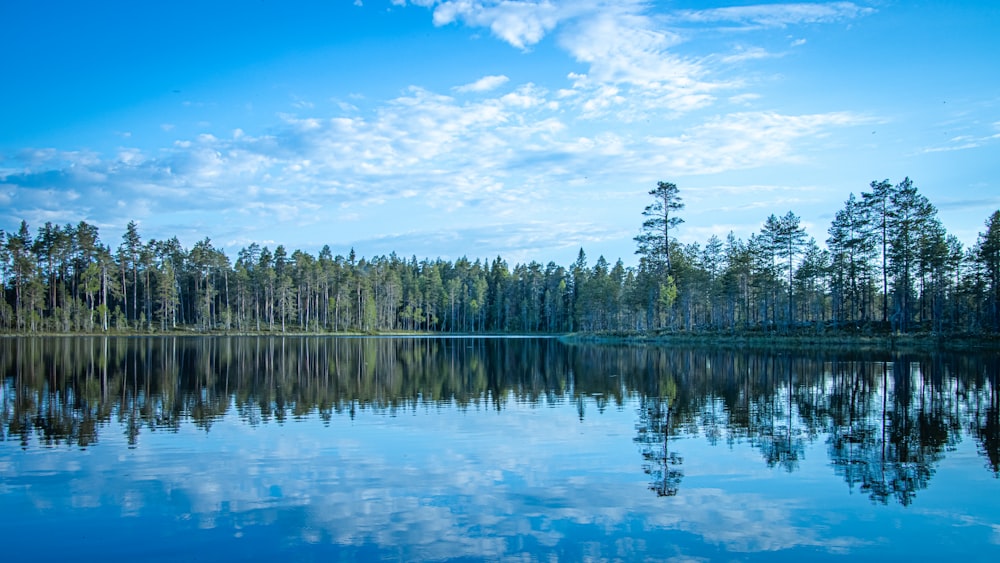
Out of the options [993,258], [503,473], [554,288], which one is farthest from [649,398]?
[554,288]

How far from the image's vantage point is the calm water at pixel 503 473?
10266mm

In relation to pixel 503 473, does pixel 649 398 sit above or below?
below

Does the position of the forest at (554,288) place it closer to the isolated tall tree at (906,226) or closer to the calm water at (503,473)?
the isolated tall tree at (906,226)

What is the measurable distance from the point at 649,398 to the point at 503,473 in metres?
14.2

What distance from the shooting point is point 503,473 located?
14.6 metres

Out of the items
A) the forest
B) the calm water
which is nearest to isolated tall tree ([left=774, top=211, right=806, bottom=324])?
the forest

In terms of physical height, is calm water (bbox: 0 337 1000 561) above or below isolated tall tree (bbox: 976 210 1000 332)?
below

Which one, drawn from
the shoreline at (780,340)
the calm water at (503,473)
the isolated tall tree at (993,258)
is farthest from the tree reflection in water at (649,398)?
the isolated tall tree at (993,258)

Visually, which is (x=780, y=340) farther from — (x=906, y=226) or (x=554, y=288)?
(x=554, y=288)

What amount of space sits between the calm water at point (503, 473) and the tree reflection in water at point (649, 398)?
0.54 feet

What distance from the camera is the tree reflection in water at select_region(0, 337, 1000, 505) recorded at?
56.3 ft

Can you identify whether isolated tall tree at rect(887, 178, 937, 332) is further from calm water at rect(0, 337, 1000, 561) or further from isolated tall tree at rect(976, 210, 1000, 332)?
calm water at rect(0, 337, 1000, 561)

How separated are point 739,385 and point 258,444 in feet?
74.5

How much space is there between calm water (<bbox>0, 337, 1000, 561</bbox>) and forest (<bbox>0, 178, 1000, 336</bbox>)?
44.2 meters
